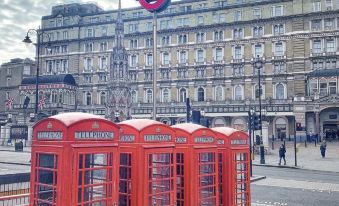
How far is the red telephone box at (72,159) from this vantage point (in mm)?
5617

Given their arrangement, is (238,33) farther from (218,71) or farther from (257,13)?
(218,71)

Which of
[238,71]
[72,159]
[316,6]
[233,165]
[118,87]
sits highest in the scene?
[316,6]

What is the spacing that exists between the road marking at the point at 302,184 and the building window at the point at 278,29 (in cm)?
3899

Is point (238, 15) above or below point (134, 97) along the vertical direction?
above

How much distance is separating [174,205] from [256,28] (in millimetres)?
52553

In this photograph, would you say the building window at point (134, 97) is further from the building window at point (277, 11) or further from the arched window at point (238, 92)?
the building window at point (277, 11)

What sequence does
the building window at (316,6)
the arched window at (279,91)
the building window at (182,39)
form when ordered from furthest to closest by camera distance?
the building window at (182,39), the arched window at (279,91), the building window at (316,6)

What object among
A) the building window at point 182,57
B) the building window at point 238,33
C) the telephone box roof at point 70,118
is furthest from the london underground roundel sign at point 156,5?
the building window at point 182,57

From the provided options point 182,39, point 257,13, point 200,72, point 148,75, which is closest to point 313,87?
point 257,13

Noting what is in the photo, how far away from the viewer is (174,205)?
7.27 m

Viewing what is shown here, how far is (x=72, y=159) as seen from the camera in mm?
5637

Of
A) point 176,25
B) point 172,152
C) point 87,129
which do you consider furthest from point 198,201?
point 176,25

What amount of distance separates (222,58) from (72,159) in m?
54.0

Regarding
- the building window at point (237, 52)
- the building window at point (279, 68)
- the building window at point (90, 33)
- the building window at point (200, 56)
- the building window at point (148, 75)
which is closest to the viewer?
the building window at point (279, 68)
